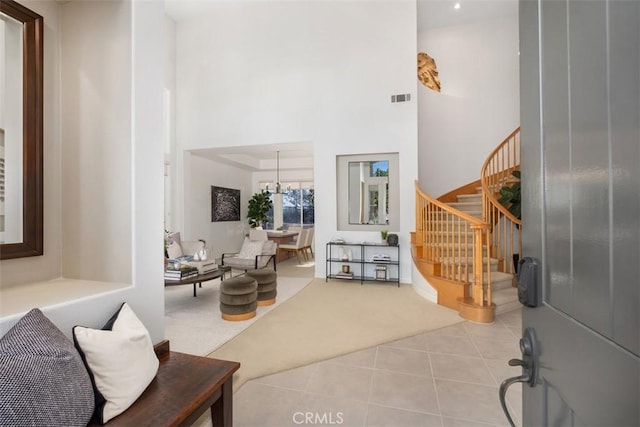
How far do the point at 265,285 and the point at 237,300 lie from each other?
2.03 ft

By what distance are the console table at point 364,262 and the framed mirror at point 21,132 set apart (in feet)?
14.0

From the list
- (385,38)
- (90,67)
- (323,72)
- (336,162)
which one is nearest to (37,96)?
(90,67)

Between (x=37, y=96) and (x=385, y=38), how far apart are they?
17.3 ft

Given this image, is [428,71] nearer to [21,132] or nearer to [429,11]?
[429,11]

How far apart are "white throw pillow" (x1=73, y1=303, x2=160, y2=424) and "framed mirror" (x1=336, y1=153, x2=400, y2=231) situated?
14.6 feet

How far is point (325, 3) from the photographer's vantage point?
562cm

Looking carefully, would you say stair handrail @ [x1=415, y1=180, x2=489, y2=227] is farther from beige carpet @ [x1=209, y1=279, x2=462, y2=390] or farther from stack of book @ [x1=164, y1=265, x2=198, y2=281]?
stack of book @ [x1=164, y1=265, x2=198, y2=281]

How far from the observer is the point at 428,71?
257 inches

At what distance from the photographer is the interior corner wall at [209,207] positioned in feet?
22.4

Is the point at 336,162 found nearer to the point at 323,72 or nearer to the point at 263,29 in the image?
the point at 323,72

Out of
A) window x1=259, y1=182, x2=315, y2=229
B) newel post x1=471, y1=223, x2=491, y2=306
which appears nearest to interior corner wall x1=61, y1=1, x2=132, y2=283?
newel post x1=471, y1=223, x2=491, y2=306

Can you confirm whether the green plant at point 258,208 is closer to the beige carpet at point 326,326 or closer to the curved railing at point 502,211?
the beige carpet at point 326,326

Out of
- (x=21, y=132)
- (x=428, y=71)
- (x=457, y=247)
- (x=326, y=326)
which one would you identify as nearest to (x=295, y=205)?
(x=428, y=71)

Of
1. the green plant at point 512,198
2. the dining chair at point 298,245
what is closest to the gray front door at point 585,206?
the green plant at point 512,198
